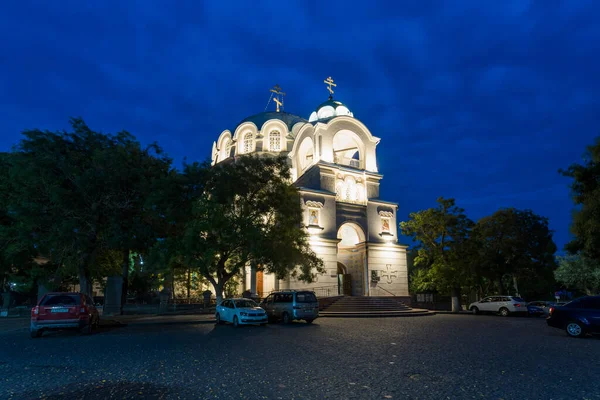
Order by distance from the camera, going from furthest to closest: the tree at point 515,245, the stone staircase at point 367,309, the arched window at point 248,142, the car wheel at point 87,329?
the arched window at point 248,142
the tree at point 515,245
the stone staircase at point 367,309
the car wheel at point 87,329

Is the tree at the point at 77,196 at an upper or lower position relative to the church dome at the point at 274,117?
lower

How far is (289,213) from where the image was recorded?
78.7 feet

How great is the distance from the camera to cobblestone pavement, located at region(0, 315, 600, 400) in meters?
6.14

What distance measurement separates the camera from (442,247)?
32.9m

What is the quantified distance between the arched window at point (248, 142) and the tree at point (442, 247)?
19091mm

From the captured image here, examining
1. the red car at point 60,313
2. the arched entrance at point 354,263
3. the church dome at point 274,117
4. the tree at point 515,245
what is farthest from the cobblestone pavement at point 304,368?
the church dome at point 274,117

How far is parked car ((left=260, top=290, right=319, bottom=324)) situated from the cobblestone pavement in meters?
6.90

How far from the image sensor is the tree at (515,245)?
99.7 ft

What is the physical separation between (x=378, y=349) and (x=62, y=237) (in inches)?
611

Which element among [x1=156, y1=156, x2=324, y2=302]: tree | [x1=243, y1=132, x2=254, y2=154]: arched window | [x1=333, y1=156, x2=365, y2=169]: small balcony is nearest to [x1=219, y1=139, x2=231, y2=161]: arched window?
[x1=243, y1=132, x2=254, y2=154]: arched window

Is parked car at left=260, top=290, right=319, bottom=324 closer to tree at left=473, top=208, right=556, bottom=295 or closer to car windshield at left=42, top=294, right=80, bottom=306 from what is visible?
car windshield at left=42, top=294, right=80, bottom=306

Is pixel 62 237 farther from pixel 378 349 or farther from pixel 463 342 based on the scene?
pixel 463 342

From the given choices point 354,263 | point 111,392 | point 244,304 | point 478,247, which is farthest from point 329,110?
point 111,392

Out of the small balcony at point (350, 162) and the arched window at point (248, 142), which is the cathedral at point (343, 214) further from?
the arched window at point (248, 142)
